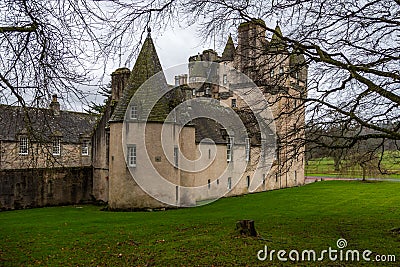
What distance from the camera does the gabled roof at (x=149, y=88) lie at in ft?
84.0

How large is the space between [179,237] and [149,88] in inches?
530

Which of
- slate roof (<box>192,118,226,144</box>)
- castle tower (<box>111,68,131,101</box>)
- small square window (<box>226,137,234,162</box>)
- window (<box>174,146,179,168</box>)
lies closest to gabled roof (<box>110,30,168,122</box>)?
window (<box>174,146,179,168</box>)

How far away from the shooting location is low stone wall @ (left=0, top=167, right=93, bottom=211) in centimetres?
2592

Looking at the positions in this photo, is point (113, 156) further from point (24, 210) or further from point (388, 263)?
point (388, 263)

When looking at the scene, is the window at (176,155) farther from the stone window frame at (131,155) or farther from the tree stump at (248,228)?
the tree stump at (248,228)

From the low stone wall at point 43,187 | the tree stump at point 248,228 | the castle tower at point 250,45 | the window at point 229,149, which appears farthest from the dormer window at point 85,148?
the castle tower at point 250,45

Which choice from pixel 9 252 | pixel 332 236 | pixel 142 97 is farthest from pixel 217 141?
pixel 9 252

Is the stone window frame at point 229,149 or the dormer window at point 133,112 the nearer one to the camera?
the dormer window at point 133,112

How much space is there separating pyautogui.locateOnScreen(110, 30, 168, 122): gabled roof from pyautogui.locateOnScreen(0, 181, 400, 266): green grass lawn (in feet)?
21.7

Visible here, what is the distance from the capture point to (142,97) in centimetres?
2562

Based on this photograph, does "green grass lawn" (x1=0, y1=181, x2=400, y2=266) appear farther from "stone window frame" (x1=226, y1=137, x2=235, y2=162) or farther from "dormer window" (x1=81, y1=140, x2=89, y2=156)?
"dormer window" (x1=81, y1=140, x2=89, y2=156)

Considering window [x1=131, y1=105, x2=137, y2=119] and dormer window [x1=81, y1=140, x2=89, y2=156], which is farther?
dormer window [x1=81, y1=140, x2=89, y2=156]

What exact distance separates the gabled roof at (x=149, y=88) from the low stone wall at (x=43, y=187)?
515 centimetres

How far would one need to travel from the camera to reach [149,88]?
1018 inches
